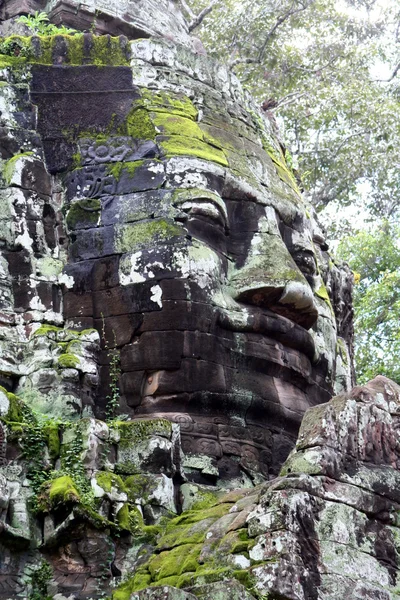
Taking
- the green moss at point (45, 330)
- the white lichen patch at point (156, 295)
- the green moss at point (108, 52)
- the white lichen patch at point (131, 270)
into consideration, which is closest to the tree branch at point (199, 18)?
the green moss at point (108, 52)

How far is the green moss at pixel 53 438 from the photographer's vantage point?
11.7 m

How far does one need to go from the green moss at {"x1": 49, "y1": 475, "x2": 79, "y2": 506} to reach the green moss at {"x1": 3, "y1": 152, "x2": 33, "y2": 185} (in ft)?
11.9

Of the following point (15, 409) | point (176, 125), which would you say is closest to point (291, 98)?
point (176, 125)

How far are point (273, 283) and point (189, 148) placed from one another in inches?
67.3

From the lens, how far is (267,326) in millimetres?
13422

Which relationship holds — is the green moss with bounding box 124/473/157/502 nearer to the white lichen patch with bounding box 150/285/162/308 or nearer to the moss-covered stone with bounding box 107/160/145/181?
the white lichen patch with bounding box 150/285/162/308

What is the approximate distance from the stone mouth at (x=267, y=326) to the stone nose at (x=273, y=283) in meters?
0.09

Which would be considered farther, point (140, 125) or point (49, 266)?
point (140, 125)

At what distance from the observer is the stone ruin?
35.0ft

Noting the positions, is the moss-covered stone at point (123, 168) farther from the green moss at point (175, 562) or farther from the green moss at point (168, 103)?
the green moss at point (175, 562)

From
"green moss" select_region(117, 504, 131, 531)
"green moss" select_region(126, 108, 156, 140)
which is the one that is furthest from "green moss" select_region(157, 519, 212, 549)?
"green moss" select_region(126, 108, 156, 140)

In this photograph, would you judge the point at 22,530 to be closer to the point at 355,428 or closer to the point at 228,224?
the point at 355,428

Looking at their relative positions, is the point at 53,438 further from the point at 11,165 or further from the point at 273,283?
the point at 11,165

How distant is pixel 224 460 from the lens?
12.7 meters
